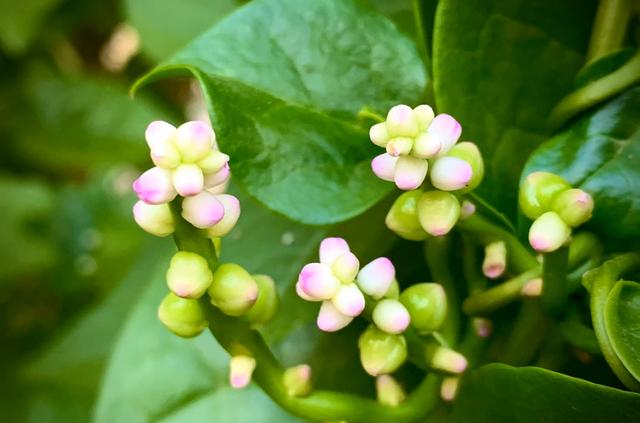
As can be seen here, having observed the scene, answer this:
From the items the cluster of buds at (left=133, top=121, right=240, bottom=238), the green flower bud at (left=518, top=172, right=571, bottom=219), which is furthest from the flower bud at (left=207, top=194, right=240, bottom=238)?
the green flower bud at (left=518, top=172, right=571, bottom=219)

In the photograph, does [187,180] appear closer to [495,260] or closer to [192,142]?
[192,142]

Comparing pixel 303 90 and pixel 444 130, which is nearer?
pixel 444 130

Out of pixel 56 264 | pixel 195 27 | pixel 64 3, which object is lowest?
pixel 56 264

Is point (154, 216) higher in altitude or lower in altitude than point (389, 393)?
higher

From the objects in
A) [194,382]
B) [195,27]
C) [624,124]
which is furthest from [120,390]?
[195,27]

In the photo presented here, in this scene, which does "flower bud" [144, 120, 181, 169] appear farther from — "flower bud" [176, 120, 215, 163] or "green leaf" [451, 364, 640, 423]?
"green leaf" [451, 364, 640, 423]

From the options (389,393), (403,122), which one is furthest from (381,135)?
(389,393)

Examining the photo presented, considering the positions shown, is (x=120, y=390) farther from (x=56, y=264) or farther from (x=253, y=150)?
(x=56, y=264)
